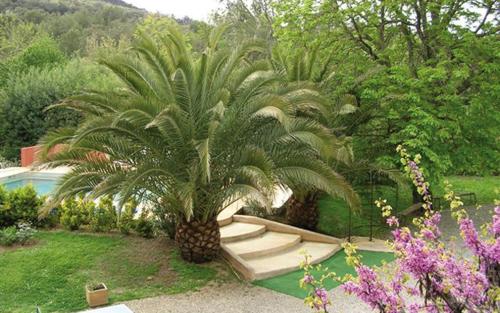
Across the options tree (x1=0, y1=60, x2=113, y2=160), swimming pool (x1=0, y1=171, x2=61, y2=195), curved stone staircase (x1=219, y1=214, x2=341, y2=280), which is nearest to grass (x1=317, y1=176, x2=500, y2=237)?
curved stone staircase (x1=219, y1=214, x2=341, y2=280)

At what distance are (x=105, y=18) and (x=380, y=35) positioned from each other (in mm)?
62694

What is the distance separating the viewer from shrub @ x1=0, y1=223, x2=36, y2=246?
935 centimetres

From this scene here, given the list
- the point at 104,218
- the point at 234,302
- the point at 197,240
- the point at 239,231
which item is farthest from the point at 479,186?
the point at 104,218

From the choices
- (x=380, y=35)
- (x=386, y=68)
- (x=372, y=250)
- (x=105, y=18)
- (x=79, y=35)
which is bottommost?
(x=372, y=250)

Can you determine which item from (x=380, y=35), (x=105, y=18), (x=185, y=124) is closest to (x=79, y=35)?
(x=105, y=18)

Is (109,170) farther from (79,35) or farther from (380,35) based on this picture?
(79,35)

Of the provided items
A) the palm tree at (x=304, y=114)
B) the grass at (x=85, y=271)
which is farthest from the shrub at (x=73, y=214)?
the palm tree at (x=304, y=114)

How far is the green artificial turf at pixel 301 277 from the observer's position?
26.6 feet

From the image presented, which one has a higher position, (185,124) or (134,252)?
(185,124)

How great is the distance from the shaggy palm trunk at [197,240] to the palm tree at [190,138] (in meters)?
0.02

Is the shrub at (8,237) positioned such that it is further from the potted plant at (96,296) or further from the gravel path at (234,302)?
the gravel path at (234,302)

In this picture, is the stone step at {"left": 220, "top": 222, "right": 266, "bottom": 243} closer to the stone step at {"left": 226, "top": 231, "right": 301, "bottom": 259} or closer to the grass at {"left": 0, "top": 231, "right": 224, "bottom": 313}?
the stone step at {"left": 226, "top": 231, "right": 301, "bottom": 259}

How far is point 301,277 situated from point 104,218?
4584mm

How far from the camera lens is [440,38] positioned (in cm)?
1237
